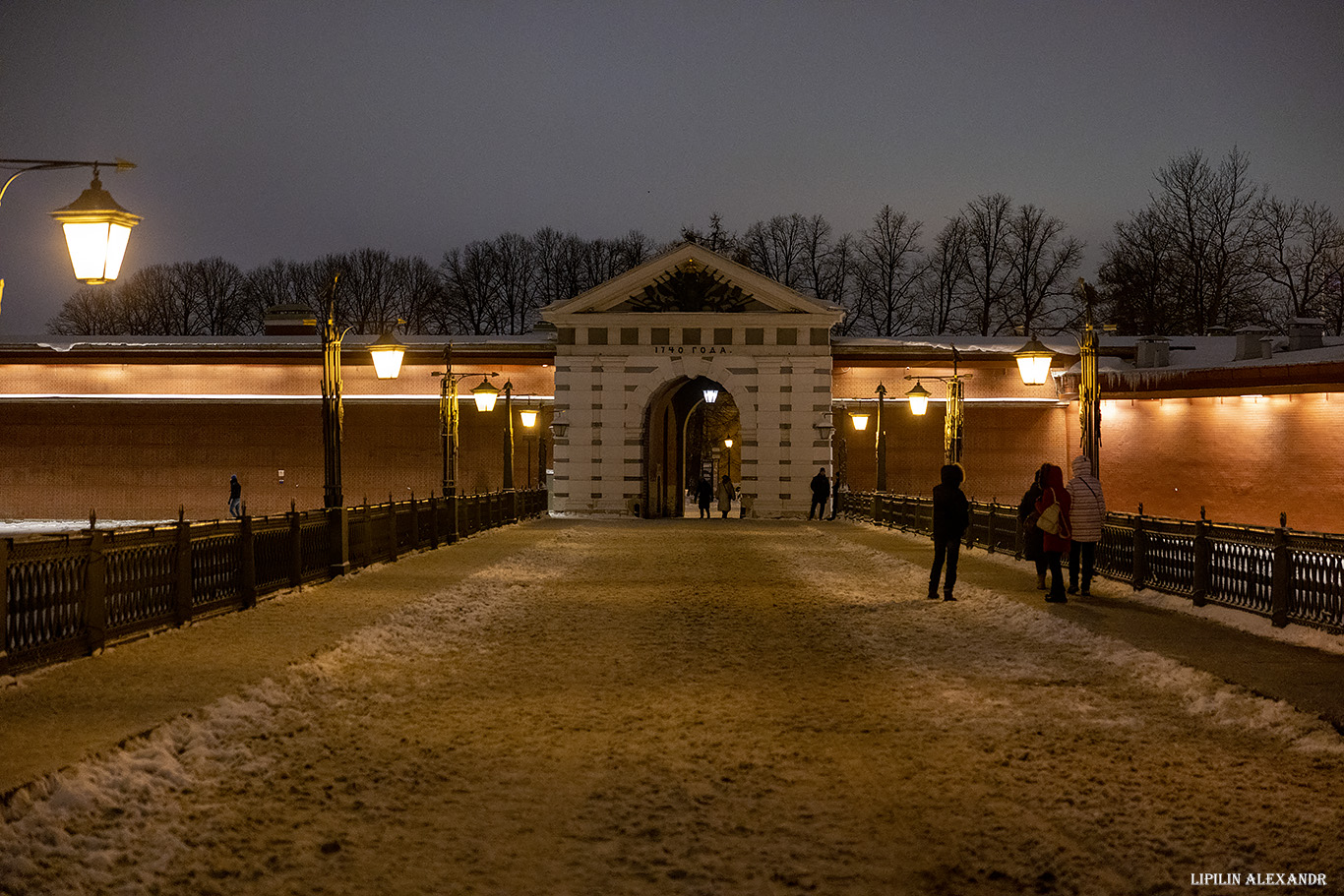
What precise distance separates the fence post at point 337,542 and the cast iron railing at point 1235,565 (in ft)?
34.5

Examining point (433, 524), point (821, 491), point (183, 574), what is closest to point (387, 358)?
point (433, 524)

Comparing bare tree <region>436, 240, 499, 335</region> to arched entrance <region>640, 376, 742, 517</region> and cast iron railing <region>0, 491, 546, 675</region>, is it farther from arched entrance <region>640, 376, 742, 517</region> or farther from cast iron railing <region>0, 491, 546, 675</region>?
cast iron railing <region>0, 491, 546, 675</region>

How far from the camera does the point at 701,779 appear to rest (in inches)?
270

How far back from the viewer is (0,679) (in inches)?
360

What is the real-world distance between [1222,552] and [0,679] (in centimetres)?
1197

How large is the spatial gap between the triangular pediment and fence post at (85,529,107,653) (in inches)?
1311

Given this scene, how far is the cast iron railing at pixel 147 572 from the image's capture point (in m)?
9.70

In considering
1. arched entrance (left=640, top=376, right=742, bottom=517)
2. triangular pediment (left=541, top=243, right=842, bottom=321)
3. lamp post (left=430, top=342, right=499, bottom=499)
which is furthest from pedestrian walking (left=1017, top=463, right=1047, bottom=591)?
arched entrance (left=640, top=376, right=742, bottom=517)

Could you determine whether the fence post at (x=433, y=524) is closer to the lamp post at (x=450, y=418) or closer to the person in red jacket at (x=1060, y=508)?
the lamp post at (x=450, y=418)

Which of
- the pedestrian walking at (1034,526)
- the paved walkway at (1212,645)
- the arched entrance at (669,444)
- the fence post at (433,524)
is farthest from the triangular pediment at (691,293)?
the paved walkway at (1212,645)

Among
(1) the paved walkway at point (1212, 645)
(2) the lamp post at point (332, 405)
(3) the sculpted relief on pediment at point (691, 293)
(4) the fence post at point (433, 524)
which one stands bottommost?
(1) the paved walkway at point (1212, 645)

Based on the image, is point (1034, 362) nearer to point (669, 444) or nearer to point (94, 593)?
point (94, 593)

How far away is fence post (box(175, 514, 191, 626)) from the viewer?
40.6ft

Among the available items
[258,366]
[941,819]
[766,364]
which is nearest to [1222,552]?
[941,819]
